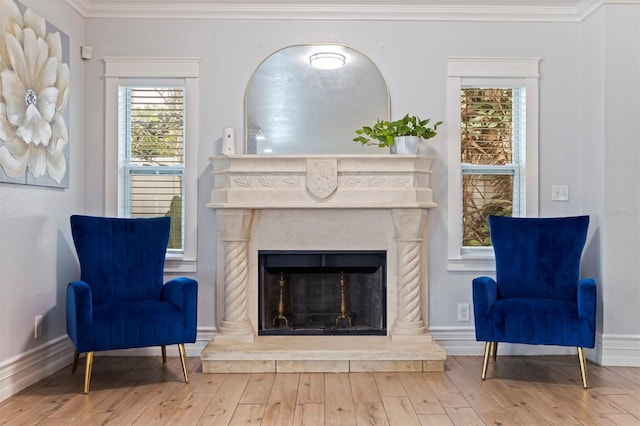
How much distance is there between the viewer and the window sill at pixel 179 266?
411 centimetres

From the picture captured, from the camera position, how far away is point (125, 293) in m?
3.62

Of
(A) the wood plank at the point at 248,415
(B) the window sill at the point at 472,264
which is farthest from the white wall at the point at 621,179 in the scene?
(A) the wood plank at the point at 248,415

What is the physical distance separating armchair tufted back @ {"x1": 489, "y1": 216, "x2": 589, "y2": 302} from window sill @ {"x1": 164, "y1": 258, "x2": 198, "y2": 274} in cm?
212

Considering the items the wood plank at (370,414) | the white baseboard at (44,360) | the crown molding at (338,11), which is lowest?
the wood plank at (370,414)

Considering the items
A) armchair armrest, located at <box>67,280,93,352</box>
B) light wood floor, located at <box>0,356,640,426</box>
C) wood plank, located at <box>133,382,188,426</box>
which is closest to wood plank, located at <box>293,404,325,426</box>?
light wood floor, located at <box>0,356,640,426</box>

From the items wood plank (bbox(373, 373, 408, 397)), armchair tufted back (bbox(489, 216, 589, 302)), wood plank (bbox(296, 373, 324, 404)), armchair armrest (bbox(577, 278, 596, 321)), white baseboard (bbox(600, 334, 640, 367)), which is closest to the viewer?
wood plank (bbox(296, 373, 324, 404))

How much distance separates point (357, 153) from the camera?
4094 millimetres

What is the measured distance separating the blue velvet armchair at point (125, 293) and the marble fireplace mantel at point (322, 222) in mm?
413

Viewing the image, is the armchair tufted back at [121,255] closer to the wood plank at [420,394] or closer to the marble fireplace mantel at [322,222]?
the marble fireplace mantel at [322,222]

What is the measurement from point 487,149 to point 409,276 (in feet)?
3.71

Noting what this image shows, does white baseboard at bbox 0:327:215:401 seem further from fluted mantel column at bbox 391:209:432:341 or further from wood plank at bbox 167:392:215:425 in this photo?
fluted mantel column at bbox 391:209:432:341

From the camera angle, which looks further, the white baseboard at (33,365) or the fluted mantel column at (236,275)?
the fluted mantel column at (236,275)

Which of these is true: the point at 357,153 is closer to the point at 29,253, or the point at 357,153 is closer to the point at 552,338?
the point at 552,338

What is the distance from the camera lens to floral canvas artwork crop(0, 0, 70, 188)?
309 cm
